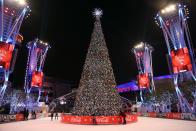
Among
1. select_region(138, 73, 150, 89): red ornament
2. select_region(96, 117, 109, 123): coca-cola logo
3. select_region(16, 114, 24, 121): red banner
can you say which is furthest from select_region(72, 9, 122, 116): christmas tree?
select_region(138, 73, 150, 89): red ornament

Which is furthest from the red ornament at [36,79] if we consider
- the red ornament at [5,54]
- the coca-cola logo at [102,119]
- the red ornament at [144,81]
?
the coca-cola logo at [102,119]

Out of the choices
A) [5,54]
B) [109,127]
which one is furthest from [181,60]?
[5,54]

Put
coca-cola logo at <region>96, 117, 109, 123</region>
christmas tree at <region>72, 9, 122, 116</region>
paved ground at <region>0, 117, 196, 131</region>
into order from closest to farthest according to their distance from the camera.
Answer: paved ground at <region>0, 117, 196, 131</region>
coca-cola logo at <region>96, 117, 109, 123</region>
christmas tree at <region>72, 9, 122, 116</region>

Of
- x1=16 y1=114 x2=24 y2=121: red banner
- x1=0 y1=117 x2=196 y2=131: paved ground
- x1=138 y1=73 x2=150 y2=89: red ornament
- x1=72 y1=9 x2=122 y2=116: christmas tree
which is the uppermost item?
x1=138 y1=73 x2=150 y2=89: red ornament

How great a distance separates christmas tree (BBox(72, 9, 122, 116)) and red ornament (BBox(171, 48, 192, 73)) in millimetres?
14510

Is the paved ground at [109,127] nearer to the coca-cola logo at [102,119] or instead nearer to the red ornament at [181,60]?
the coca-cola logo at [102,119]

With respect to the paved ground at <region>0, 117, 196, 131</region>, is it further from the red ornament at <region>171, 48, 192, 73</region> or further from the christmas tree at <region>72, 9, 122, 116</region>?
the red ornament at <region>171, 48, 192, 73</region>

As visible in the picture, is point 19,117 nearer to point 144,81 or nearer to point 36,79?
point 36,79

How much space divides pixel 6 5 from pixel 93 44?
62.9 ft

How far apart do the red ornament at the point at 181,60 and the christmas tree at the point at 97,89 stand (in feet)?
47.6

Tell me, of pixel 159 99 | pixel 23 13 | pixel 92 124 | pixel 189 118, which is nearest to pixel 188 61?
pixel 189 118

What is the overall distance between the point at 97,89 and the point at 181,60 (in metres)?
17.0

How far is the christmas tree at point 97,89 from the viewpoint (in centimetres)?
2378

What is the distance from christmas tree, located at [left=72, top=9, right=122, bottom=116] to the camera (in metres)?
23.8
